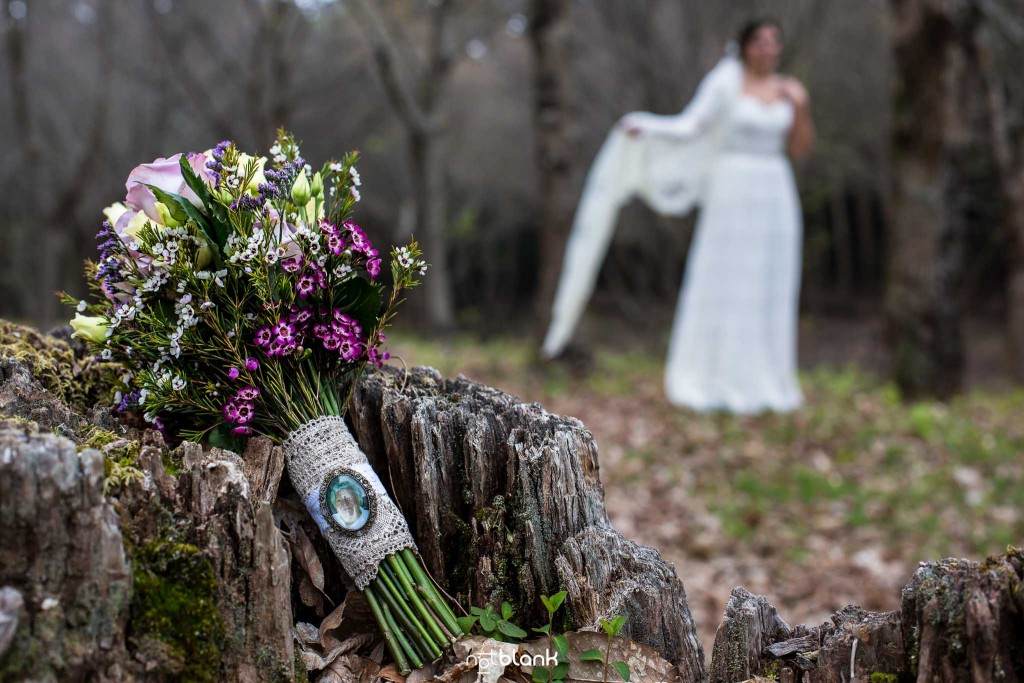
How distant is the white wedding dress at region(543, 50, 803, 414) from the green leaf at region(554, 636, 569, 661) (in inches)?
221

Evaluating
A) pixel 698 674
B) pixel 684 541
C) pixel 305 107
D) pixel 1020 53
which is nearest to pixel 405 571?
pixel 698 674

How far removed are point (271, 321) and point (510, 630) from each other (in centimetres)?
72

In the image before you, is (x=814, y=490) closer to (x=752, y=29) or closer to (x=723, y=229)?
(x=723, y=229)

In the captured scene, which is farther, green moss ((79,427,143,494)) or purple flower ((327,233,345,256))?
purple flower ((327,233,345,256))

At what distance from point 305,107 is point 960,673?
16.8 m

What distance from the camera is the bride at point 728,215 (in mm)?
6891

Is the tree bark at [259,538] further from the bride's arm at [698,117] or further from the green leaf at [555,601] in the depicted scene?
the bride's arm at [698,117]

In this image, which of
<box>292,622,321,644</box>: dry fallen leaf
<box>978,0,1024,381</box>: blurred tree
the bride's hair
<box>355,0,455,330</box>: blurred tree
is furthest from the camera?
<box>355,0,455,330</box>: blurred tree

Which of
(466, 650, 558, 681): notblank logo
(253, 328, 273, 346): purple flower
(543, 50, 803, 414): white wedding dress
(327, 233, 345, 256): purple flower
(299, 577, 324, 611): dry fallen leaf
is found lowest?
(466, 650, 558, 681): notblank logo

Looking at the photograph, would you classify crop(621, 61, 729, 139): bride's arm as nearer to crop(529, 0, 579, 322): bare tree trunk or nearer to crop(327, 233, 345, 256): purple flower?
crop(529, 0, 579, 322): bare tree trunk

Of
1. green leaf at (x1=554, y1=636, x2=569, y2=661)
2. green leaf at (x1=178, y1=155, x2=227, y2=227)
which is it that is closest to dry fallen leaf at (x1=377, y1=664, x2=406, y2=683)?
green leaf at (x1=554, y1=636, x2=569, y2=661)

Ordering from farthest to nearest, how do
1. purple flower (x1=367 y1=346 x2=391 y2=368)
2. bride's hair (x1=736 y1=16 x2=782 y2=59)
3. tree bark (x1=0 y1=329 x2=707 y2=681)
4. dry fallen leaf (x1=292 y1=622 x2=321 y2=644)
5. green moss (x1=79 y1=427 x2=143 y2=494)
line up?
bride's hair (x1=736 y1=16 x2=782 y2=59), purple flower (x1=367 y1=346 x2=391 y2=368), dry fallen leaf (x1=292 y1=622 x2=321 y2=644), green moss (x1=79 y1=427 x2=143 y2=494), tree bark (x1=0 y1=329 x2=707 y2=681)

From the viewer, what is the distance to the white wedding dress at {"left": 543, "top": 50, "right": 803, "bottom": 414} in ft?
22.7

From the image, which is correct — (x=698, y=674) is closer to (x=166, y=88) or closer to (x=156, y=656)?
(x=156, y=656)
